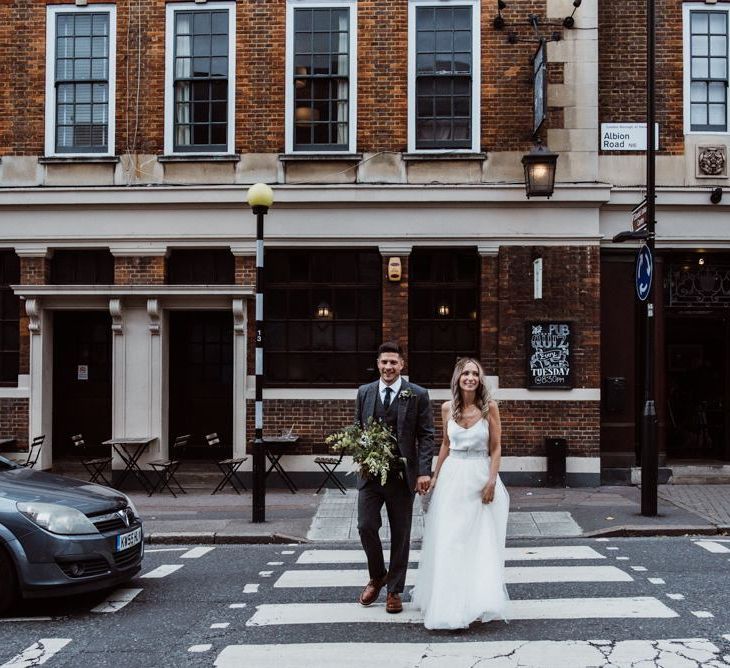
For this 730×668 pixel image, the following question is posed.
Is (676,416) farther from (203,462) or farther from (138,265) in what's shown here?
(138,265)

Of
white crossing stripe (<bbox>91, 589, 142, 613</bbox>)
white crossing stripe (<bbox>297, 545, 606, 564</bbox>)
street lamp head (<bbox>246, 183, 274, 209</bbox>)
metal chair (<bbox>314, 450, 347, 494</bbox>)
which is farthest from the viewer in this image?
metal chair (<bbox>314, 450, 347, 494</bbox>)

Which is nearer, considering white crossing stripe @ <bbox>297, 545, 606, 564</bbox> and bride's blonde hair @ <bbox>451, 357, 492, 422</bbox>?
bride's blonde hair @ <bbox>451, 357, 492, 422</bbox>

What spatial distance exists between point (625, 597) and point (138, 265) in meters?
9.69

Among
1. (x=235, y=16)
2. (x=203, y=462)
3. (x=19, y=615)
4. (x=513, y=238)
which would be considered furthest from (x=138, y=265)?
(x=19, y=615)

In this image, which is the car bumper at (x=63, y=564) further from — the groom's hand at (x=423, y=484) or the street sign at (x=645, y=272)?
the street sign at (x=645, y=272)

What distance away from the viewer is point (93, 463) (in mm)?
13086

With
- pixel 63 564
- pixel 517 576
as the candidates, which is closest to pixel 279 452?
pixel 517 576

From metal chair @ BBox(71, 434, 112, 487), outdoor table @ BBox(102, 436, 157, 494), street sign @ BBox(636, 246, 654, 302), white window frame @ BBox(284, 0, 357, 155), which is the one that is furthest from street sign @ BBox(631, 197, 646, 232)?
metal chair @ BBox(71, 434, 112, 487)

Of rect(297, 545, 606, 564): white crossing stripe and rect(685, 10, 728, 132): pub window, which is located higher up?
rect(685, 10, 728, 132): pub window

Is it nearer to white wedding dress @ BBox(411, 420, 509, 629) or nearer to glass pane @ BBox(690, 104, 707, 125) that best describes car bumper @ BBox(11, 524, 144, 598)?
white wedding dress @ BBox(411, 420, 509, 629)

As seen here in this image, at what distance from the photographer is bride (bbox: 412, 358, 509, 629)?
19.5 ft

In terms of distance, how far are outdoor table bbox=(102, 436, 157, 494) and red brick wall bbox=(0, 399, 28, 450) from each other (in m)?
1.61

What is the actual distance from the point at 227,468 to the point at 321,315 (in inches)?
119

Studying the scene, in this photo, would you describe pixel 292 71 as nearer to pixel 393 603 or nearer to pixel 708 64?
pixel 708 64
